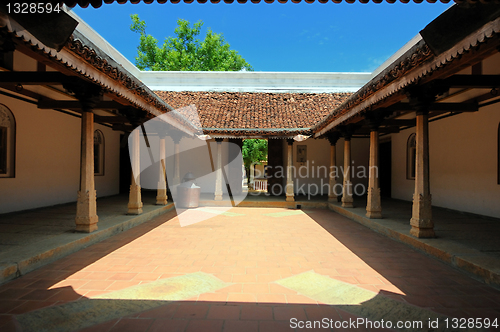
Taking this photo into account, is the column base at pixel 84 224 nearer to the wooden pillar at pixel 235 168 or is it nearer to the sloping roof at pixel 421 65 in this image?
the sloping roof at pixel 421 65

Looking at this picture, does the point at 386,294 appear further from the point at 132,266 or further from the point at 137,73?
the point at 137,73

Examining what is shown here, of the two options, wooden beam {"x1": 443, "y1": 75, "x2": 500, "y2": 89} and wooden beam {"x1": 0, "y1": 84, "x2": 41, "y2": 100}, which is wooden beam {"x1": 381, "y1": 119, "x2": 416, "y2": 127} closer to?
wooden beam {"x1": 443, "y1": 75, "x2": 500, "y2": 89}

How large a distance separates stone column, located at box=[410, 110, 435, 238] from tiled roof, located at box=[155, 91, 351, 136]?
19.4 ft

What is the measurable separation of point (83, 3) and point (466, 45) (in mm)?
4004

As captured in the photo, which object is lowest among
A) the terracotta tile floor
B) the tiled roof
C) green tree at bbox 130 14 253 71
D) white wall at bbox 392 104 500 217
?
the terracotta tile floor

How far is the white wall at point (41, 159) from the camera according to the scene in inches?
299

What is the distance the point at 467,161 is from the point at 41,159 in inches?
501

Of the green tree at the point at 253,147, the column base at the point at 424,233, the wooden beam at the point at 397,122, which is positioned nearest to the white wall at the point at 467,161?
the wooden beam at the point at 397,122

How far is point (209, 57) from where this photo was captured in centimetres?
2658

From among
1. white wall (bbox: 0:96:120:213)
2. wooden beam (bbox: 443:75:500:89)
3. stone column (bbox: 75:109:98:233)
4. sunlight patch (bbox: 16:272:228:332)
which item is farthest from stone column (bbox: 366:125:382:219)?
white wall (bbox: 0:96:120:213)

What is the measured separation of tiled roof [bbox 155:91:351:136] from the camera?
11258mm

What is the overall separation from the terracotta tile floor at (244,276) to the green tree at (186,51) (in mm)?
22532

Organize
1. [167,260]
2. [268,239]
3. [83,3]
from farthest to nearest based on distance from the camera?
[268,239]
[167,260]
[83,3]

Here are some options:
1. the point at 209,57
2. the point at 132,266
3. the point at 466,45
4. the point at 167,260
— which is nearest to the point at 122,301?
the point at 132,266
